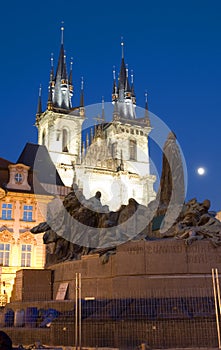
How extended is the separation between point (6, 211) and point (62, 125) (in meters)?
29.3

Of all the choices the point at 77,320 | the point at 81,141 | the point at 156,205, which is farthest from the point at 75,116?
the point at 77,320

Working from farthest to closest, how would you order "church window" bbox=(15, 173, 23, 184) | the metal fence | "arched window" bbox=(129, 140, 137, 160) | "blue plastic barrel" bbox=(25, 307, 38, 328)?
1. "arched window" bbox=(129, 140, 137, 160)
2. "church window" bbox=(15, 173, 23, 184)
3. "blue plastic barrel" bbox=(25, 307, 38, 328)
4. the metal fence

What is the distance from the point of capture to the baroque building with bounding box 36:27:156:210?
53.9 metres

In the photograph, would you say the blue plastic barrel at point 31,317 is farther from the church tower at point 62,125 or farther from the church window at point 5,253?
the church tower at point 62,125

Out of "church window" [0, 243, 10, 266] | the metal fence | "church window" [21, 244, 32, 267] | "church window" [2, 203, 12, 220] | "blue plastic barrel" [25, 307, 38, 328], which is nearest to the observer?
the metal fence

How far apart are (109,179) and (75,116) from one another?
34.0 ft

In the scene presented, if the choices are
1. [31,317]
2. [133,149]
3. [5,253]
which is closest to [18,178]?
[5,253]

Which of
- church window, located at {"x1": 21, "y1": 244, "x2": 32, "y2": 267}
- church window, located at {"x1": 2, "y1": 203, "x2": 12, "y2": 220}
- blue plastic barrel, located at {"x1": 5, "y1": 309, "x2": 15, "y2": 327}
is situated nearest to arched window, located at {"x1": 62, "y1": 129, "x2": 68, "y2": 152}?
church window, located at {"x1": 2, "y1": 203, "x2": 12, "y2": 220}

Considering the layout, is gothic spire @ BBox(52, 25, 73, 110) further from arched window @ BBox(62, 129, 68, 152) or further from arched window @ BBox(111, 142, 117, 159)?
arched window @ BBox(111, 142, 117, 159)

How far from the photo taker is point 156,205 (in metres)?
13.5

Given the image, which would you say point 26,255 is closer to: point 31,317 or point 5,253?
point 5,253

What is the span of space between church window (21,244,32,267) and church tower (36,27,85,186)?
21.9 metres

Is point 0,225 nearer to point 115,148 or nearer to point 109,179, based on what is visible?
point 109,179

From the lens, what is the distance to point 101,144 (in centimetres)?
5872
